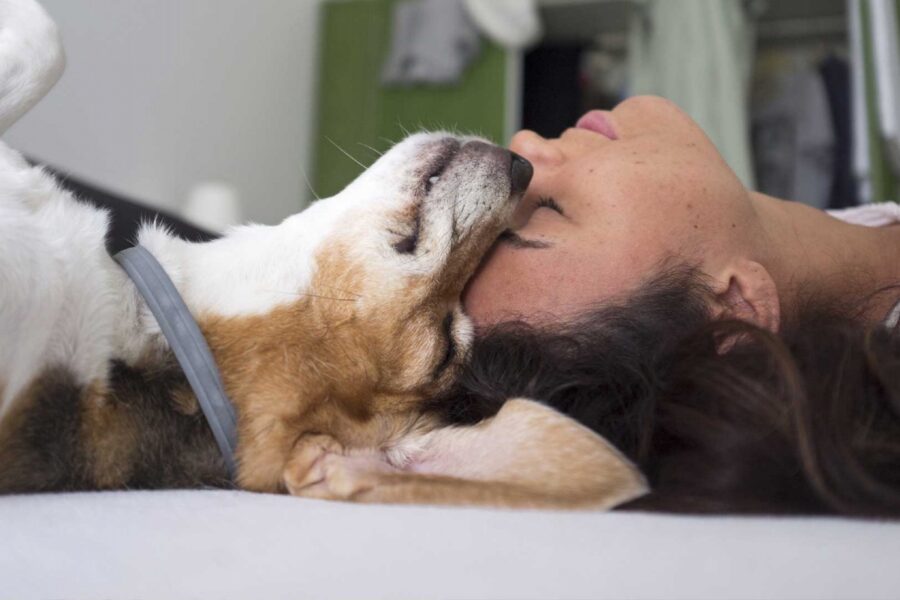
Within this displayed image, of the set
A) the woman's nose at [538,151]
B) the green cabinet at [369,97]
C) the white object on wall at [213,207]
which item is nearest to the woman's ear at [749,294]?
the woman's nose at [538,151]

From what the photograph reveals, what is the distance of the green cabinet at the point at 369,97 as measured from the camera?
17.4 feet

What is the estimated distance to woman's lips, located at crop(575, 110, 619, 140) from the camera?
174cm

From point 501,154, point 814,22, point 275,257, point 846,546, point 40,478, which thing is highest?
point 814,22

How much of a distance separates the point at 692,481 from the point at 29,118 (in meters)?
3.22

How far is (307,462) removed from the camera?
112 centimetres

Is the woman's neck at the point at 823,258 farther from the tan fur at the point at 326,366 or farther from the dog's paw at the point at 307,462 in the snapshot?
the dog's paw at the point at 307,462

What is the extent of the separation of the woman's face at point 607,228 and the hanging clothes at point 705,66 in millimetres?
2963

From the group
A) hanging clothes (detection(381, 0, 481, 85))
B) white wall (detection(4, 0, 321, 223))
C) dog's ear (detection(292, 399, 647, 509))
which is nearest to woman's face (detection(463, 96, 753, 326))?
dog's ear (detection(292, 399, 647, 509))

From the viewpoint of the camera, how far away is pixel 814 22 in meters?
4.88

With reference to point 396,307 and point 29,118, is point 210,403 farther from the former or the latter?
point 29,118

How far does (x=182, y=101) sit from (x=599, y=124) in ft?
10.9

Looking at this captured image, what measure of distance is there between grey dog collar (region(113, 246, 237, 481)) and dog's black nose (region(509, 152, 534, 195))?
543 millimetres

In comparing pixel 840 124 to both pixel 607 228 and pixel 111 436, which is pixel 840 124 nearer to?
pixel 607 228

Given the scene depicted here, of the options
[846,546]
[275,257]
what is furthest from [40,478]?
[846,546]
